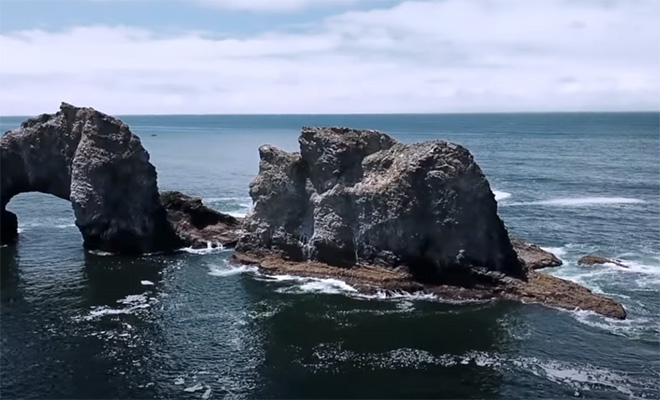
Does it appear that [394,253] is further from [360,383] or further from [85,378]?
[85,378]

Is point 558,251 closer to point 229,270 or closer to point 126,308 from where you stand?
point 229,270

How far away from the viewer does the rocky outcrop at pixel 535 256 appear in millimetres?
78312

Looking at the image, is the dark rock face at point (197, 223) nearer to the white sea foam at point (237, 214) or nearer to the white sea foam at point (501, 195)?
the white sea foam at point (237, 214)

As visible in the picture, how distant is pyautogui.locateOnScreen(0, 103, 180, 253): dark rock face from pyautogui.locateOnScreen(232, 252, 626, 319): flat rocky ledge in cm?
2056

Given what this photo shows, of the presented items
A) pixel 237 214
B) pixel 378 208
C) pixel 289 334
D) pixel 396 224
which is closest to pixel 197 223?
pixel 237 214

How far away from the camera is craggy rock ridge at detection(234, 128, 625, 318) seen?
6994 cm

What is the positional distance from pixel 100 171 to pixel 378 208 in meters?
37.1

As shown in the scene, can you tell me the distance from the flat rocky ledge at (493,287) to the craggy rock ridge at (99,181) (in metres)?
20.0

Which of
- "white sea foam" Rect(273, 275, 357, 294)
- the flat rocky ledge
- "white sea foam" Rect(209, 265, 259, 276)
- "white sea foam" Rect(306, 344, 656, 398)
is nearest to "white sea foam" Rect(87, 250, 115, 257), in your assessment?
"white sea foam" Rect(209, 265, 259, 276)

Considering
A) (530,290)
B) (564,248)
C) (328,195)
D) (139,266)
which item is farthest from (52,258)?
(564,248)

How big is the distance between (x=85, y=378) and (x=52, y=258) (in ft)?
123

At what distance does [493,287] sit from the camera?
228 feet

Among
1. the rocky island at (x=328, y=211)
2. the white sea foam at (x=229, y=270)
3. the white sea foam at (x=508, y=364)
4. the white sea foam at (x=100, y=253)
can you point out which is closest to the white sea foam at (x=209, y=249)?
the rocky island at (x=328, y=211)

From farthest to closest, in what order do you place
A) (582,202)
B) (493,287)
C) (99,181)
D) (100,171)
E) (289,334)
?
(582,202), (99,181), (100,171), (493,287), (289,334)
